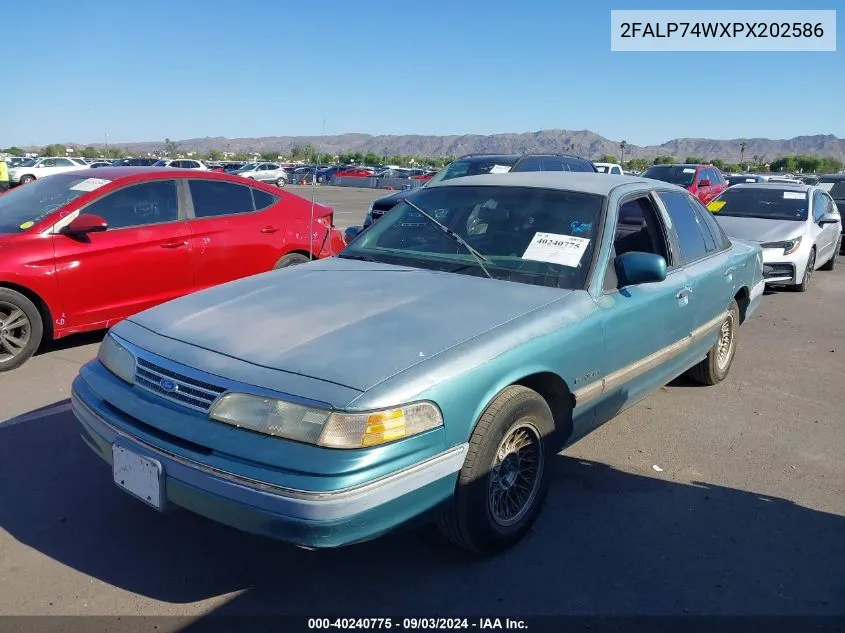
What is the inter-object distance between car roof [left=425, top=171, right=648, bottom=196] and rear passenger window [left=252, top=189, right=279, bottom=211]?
2995 mm

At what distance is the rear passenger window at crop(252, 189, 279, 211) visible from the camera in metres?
7.04

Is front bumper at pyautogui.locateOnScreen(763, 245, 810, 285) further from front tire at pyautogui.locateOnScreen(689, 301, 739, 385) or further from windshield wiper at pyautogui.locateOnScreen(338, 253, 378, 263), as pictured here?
windshield wiper at pyautogui.locateOnScreen(338, 253, 378, 263)

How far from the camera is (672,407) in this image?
5156 millimetres

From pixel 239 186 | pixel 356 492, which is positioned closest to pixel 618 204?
pixel 356 492

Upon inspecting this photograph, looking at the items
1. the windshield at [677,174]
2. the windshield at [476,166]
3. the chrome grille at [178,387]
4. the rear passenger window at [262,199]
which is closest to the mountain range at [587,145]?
the windshield at [677,174]

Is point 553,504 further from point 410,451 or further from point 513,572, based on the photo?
point 410,451

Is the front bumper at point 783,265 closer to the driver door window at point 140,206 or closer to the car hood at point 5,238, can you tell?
the driver door window at point 140,206

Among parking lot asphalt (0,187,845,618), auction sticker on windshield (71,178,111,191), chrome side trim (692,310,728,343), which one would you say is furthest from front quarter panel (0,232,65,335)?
chrome side trim (692,310,728,343)

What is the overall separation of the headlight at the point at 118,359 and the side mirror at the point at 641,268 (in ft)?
7.93

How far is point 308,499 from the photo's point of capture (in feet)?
7.81

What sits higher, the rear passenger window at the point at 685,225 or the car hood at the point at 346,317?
the rear passenger window at the point at 685,225

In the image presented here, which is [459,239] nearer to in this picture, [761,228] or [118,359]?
[118,359]

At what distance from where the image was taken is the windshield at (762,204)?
10.7 meters

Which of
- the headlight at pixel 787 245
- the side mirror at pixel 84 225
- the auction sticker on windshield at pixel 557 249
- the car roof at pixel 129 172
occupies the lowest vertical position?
the headlight at pixel 787 245
